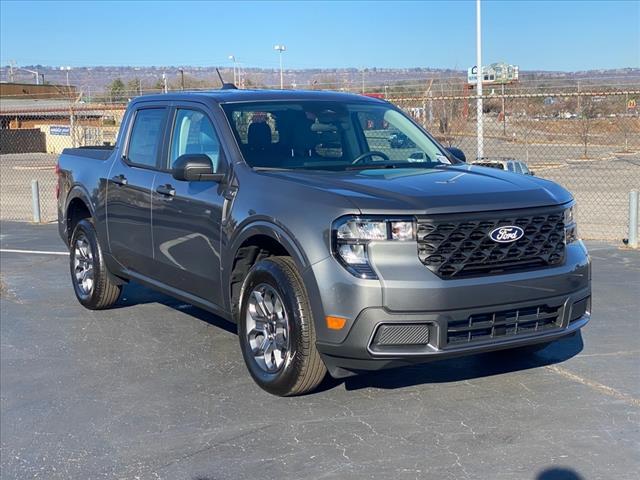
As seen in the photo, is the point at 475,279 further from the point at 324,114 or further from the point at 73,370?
the point at 73,370

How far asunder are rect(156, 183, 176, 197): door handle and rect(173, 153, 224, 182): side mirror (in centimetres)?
48

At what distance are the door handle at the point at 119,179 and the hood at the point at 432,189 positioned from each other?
1.98 m

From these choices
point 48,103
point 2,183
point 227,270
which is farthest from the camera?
point 48,103

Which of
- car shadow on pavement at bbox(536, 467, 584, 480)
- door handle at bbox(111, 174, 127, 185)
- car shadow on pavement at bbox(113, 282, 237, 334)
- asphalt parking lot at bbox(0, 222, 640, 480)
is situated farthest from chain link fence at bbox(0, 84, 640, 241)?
car shadow on pavement at bbox(536, 467, 584, 480)

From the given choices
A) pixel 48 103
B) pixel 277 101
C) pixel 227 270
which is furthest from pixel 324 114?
pixel 48 103

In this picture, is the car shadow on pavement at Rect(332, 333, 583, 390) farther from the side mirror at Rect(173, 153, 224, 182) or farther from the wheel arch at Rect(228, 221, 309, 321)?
the side mirror at Rect(173, 153, 224, 182)

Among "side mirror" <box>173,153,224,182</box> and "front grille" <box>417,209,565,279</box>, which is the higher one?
"side mirror" <box>173,153,224,182</box>

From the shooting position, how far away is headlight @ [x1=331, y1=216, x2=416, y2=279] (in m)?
4.52

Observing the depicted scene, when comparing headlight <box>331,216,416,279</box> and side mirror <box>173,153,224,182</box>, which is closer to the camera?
headlight <box>331,216,416,279</box>

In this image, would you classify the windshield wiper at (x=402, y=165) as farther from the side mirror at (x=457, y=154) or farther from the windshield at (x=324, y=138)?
the side mirror at (x=457, y=154)

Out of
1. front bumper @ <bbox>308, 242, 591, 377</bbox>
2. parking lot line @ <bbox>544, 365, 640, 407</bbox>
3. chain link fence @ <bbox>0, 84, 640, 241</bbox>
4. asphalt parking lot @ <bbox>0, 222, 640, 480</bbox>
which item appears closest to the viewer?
asphalt parking lot @ <bbox>0, 222, 640, 480</bbox>

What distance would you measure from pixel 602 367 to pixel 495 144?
100ft

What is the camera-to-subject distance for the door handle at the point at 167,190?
241 inches

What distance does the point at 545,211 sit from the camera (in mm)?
4871
